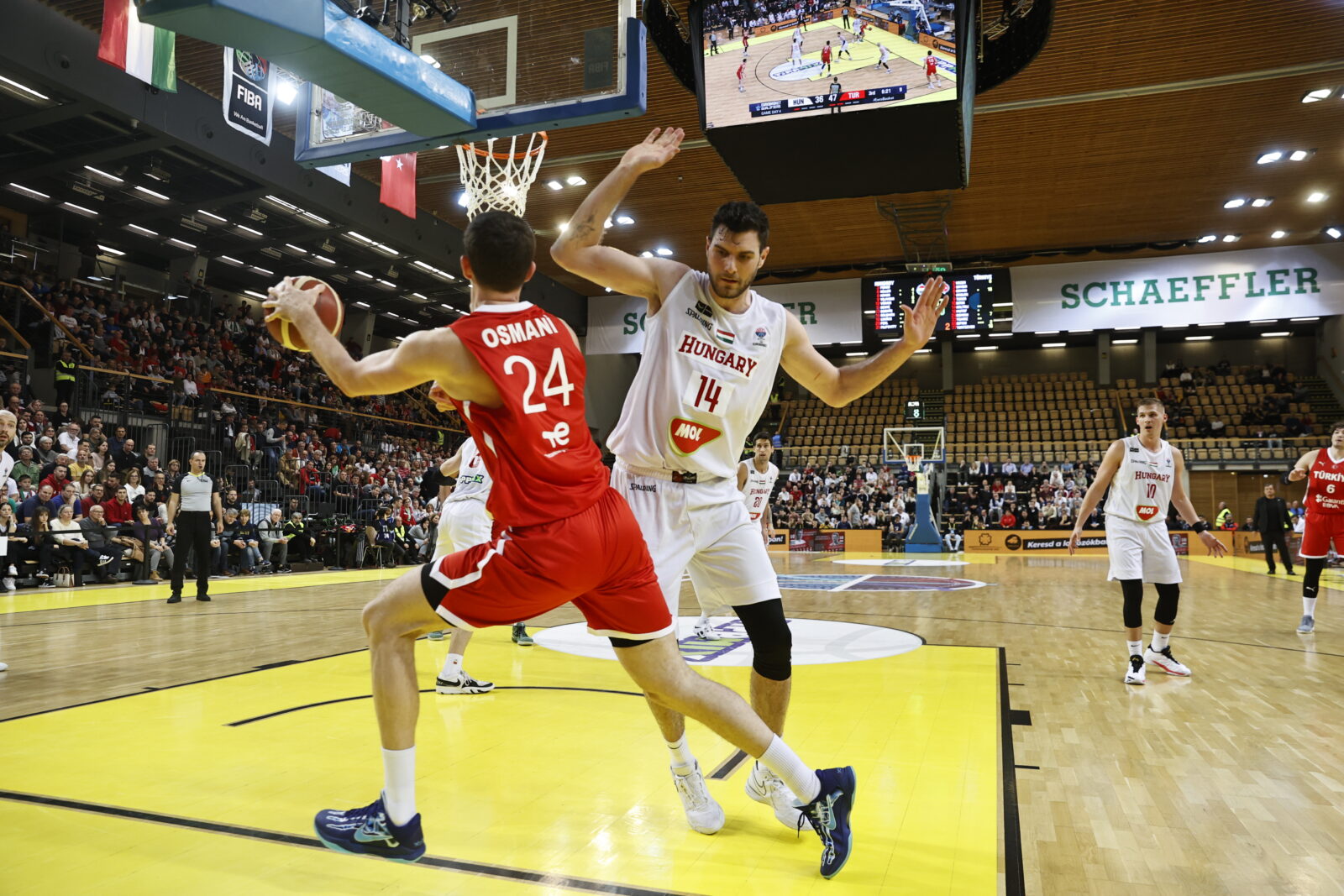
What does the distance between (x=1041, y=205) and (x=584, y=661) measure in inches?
730

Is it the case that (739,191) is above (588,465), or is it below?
Result: above

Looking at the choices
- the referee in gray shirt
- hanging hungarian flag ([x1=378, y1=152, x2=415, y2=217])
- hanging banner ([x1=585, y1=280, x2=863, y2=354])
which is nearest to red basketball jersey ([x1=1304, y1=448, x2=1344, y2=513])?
hanging hungarian flag ([x1=378, y1=152, x2=415, y2=217])

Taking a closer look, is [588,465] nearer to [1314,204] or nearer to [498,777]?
[498,777]

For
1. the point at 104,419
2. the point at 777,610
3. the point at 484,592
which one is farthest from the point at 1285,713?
the point at 104,419

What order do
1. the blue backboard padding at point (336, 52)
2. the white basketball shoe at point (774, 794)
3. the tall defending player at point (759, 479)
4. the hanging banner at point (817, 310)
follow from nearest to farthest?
the white basketball shoe at point (774, 794) → the blue backboard padding at point (336, 52) → the tall defending player at point (759, 479) → the hanging banner at point (817, 310)

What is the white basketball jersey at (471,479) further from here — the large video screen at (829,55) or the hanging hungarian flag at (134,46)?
the hanging hungarian flag at (134,46)

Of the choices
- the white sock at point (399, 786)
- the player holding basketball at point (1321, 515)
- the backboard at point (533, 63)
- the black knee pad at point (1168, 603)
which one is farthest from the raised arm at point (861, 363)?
the player holding basketball at point (1321, 515)

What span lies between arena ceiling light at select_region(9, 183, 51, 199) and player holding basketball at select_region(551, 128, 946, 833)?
789 inches

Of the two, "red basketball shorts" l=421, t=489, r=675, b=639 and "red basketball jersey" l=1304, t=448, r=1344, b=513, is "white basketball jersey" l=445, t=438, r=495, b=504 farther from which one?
"red basketball jersey" l=1304, t=448, r=1344, b=513

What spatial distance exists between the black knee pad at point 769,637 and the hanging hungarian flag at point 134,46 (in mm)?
7925

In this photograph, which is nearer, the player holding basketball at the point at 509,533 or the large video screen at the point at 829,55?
the player holding basketball at the point at 509,533

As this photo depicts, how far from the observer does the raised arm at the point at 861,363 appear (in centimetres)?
321

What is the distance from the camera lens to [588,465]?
105 inches

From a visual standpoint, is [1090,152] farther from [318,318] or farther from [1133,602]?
[318,318]
